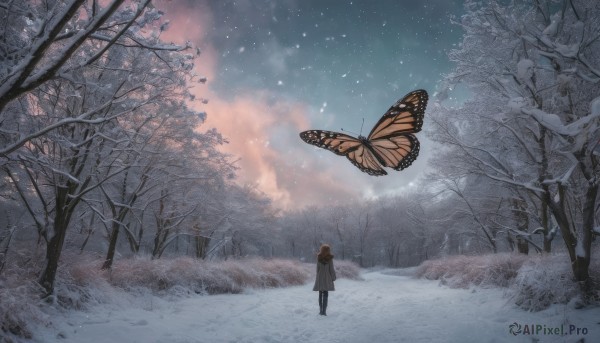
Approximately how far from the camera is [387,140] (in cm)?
287

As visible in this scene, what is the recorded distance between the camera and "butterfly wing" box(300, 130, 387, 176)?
3062mm

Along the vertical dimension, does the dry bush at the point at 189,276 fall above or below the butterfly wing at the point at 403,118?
below

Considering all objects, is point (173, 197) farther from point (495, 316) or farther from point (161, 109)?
point (495, 316)

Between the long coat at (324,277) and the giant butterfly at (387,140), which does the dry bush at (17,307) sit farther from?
the long coat at (324,277)

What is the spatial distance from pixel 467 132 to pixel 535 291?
4.81 meters

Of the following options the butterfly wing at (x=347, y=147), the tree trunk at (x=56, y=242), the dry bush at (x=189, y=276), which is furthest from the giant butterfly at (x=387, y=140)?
→ the dry bush at (x=189, y=276)

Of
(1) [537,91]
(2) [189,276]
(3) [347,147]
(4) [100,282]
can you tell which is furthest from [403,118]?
(2) [189,276]

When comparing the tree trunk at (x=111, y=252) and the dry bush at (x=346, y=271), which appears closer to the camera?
the tree trunk at (x=111, y=252)

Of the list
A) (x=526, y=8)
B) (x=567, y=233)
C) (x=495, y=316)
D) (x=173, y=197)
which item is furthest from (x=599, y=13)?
(x=173, y=197)

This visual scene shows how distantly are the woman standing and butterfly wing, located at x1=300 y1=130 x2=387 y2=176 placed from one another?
5129 millimetres

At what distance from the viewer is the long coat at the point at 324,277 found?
763 cm

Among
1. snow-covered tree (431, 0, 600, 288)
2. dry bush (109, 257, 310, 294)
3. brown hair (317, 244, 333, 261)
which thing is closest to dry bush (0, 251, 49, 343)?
dry bush (109, 257, 310, 294)

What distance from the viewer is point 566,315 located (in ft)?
16.4

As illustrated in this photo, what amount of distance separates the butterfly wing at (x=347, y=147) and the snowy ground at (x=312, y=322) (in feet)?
12.0
